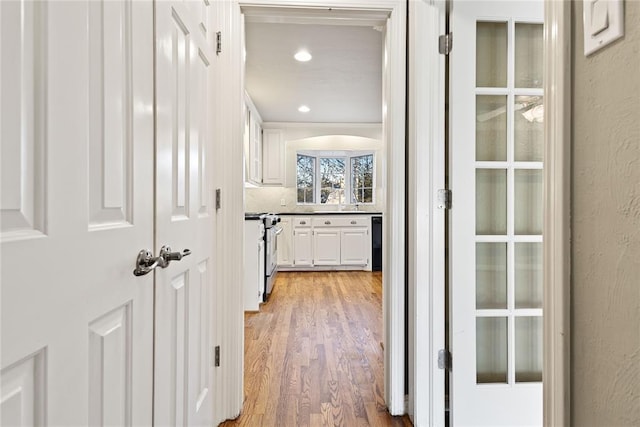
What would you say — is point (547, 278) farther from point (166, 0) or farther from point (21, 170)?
point (166, 0)

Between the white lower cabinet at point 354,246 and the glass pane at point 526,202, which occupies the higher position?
the glass pane at point 526,202

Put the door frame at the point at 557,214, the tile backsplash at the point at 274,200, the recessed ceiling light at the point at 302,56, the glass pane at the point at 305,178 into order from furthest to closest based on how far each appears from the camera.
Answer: the glass pane at the point at 305,178, the tile backsplash at the point at 274,200, the recessed ceiling light at the point at 302,56, the door frame at the point at 557,214

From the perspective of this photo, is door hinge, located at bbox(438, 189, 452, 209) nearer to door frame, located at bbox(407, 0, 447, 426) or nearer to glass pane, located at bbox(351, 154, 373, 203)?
door frame, located at bbox(407, 0, 447, 426)

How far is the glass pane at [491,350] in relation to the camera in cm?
148

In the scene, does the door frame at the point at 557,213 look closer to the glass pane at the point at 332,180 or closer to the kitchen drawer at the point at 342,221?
the kitchen drawer at the point at 342,221

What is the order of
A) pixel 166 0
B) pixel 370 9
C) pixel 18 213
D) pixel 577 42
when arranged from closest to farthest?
pixel 18 213 → pixel 577 42 → pixel 166 0 → pixel 370 9

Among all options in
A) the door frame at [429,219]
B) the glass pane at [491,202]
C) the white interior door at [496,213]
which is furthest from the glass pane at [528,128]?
the door frame at [429,219]

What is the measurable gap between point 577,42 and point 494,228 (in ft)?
3.32

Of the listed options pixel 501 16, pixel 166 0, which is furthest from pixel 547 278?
pixel 501 16

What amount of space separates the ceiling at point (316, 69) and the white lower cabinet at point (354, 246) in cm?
185

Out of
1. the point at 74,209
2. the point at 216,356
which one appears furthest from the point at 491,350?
the point at 74,209

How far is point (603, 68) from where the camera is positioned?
559mm

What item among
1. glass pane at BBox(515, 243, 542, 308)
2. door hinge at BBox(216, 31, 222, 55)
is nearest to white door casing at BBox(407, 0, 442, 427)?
glass pane at BBox(515, 243, 542, 308)

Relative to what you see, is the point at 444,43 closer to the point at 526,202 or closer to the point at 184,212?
the point at 526,202
